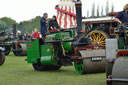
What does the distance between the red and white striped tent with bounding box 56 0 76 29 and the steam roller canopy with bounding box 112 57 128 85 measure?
5.44 metres

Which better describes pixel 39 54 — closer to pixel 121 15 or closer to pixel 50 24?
pixel 50 24

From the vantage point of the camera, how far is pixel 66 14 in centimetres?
1005

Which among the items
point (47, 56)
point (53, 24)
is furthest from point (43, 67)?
point (53, 24)

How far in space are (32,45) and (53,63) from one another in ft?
3.46

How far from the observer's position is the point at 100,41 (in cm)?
1286

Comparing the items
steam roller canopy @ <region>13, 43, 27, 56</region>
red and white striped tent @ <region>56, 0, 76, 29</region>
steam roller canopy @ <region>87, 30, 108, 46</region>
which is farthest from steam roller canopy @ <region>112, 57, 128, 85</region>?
steam roller canopy @ <region>13, 43, 27, 56</region>

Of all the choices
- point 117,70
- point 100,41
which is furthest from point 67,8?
point 117,70

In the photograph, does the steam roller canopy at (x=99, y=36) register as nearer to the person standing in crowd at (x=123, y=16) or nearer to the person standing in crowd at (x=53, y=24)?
the person standing in crowd at (x=53, y=24)

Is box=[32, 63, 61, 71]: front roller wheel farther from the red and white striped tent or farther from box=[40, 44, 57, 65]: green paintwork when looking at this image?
the red and white striped tent

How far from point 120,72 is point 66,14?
5.88m

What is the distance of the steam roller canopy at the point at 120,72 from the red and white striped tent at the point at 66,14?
544 cm

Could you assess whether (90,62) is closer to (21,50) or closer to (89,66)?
(89,66)

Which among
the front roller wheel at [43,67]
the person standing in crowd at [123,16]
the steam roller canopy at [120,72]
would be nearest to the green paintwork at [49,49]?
the front roller wheel at [43,67]

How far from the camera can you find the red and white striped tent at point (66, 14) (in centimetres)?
980
